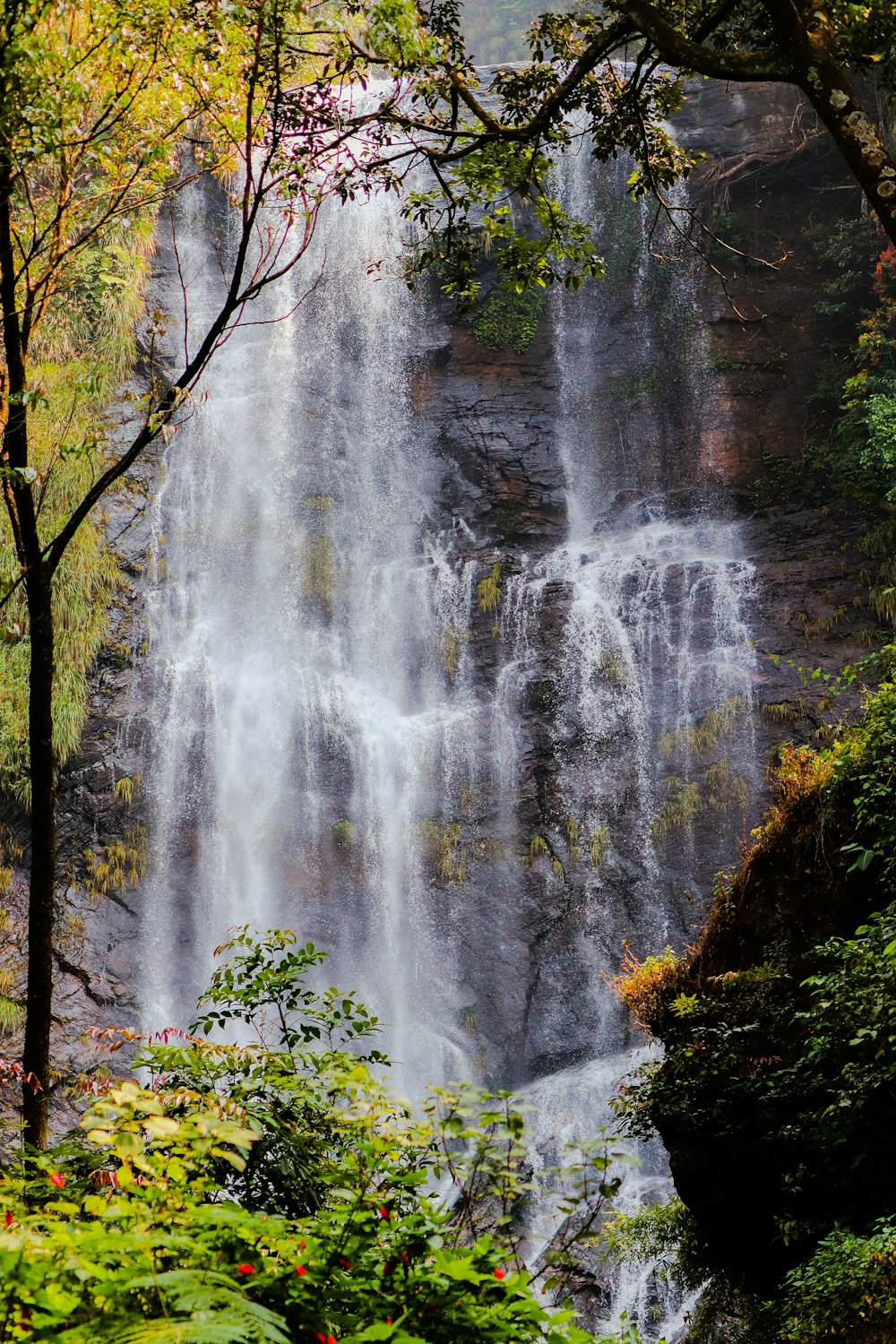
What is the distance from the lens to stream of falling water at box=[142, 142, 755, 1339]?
45.5ft

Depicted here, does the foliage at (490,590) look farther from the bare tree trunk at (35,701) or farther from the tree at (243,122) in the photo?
the bare tree trunk at (35,701)

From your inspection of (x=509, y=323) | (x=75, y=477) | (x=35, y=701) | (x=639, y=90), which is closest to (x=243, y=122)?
(x=639, y=90)

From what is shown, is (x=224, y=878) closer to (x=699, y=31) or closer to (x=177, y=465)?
(x=177, y=465)

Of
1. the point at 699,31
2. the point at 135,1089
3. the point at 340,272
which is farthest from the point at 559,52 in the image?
the point at 340,272

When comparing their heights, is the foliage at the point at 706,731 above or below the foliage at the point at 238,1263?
above

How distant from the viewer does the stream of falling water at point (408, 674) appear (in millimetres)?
13867

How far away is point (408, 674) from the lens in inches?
630

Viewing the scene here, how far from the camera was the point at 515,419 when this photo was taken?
17.5 meters

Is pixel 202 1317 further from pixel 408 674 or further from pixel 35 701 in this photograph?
pixel 408 674

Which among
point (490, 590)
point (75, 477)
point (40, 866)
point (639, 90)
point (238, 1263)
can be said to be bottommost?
point (238, 1263)

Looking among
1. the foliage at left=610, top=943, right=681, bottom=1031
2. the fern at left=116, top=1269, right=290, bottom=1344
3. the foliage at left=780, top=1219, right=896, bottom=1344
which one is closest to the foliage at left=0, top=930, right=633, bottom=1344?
the fern at left=116, top=1269, right=290, bottom=1344

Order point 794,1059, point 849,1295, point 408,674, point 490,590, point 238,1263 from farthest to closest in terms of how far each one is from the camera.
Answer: point 490,590 < point 408,674 < point 794,1059 < point 849,1295 < point 238,1263

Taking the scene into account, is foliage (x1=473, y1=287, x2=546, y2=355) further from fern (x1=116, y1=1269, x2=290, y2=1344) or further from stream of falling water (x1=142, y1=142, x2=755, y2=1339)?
fern (x1=116, y1=1269, x2=290, y2=1344)

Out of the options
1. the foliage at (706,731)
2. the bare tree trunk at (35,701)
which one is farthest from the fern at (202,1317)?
the foliage at (706,731)
